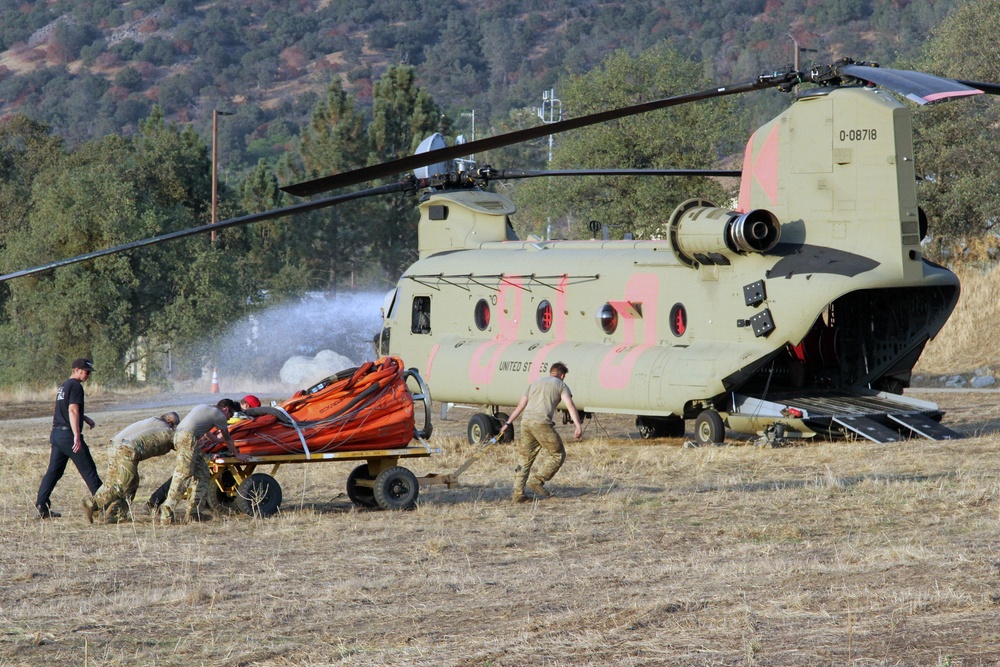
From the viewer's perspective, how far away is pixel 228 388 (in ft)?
119

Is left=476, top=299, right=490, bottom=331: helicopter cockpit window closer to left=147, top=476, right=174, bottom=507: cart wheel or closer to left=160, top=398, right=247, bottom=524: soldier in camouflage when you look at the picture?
left=147, top=476, right=174, bottom=507: cart wheel

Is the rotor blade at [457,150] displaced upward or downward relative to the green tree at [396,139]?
downward

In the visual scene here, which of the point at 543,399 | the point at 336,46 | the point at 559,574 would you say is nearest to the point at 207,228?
the point at 543,399

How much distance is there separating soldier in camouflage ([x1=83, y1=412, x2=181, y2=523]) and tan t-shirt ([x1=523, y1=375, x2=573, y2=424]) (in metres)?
3.78

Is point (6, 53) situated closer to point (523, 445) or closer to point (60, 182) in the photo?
point (60, 182)

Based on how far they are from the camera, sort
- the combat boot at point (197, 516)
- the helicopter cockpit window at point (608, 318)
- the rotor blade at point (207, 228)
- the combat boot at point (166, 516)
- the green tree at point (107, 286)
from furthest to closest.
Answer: the green tree at point (107, 286)
the helicopter cockpit window at point (608, 318)
the rotor blade at point (207, 228)
the combat boot at point (197, 516)
the combat boot at point (166, 516)

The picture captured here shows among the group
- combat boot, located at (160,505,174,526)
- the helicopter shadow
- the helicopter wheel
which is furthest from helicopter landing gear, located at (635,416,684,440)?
combat boot, located at (160,505,174,526)

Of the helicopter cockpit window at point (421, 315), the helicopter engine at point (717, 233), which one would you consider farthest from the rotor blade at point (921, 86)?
Answer: the helicopter cockpit window at point (421, 315)

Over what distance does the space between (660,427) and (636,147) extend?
811 inches

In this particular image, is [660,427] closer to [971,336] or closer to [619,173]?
[619,173]

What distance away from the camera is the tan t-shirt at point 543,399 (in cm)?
1328

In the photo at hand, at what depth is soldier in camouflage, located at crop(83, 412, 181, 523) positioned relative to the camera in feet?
40.4

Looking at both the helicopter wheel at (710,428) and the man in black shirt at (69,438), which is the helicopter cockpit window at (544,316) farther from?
the man in black shirt at (69,438)

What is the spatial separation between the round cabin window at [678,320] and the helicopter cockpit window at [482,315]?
3.83 meters
